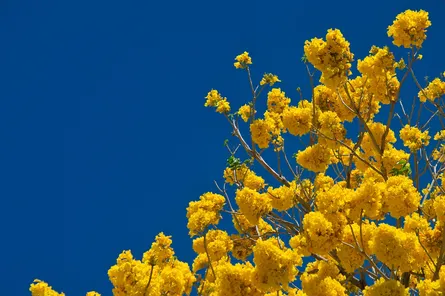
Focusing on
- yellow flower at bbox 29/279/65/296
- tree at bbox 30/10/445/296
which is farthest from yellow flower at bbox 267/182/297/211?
yellow flower at bbox 29/279/65/296

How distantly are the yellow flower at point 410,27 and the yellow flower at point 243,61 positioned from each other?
2.67m

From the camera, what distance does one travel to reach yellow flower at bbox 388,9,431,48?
24.0ft

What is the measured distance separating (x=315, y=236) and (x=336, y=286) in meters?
0.59

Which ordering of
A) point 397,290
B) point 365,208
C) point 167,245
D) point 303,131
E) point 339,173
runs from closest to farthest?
point 397,290
point 365,208
point 167,245
point 303,131
point 339,173

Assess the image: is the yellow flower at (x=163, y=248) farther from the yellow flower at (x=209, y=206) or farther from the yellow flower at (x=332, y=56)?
the yellow flower at (x=332, y=56)

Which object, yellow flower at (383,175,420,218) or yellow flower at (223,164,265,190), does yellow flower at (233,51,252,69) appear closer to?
yellow flower at (223,164,265,190)

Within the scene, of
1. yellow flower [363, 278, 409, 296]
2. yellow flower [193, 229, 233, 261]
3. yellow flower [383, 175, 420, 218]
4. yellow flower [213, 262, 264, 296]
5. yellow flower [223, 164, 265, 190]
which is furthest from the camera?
yellow flower [223, 164, 265, 190]

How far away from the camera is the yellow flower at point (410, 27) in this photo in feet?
24.0

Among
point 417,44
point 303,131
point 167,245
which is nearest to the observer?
point 167,245

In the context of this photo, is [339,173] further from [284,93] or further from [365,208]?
[365,208]

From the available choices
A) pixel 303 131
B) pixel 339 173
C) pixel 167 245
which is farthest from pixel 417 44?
pixel 167 245

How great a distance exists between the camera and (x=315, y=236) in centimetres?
529

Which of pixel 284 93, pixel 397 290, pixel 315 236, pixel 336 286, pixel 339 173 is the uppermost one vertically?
pixel 284 93

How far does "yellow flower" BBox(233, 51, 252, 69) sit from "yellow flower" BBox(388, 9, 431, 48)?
8.75 ft
